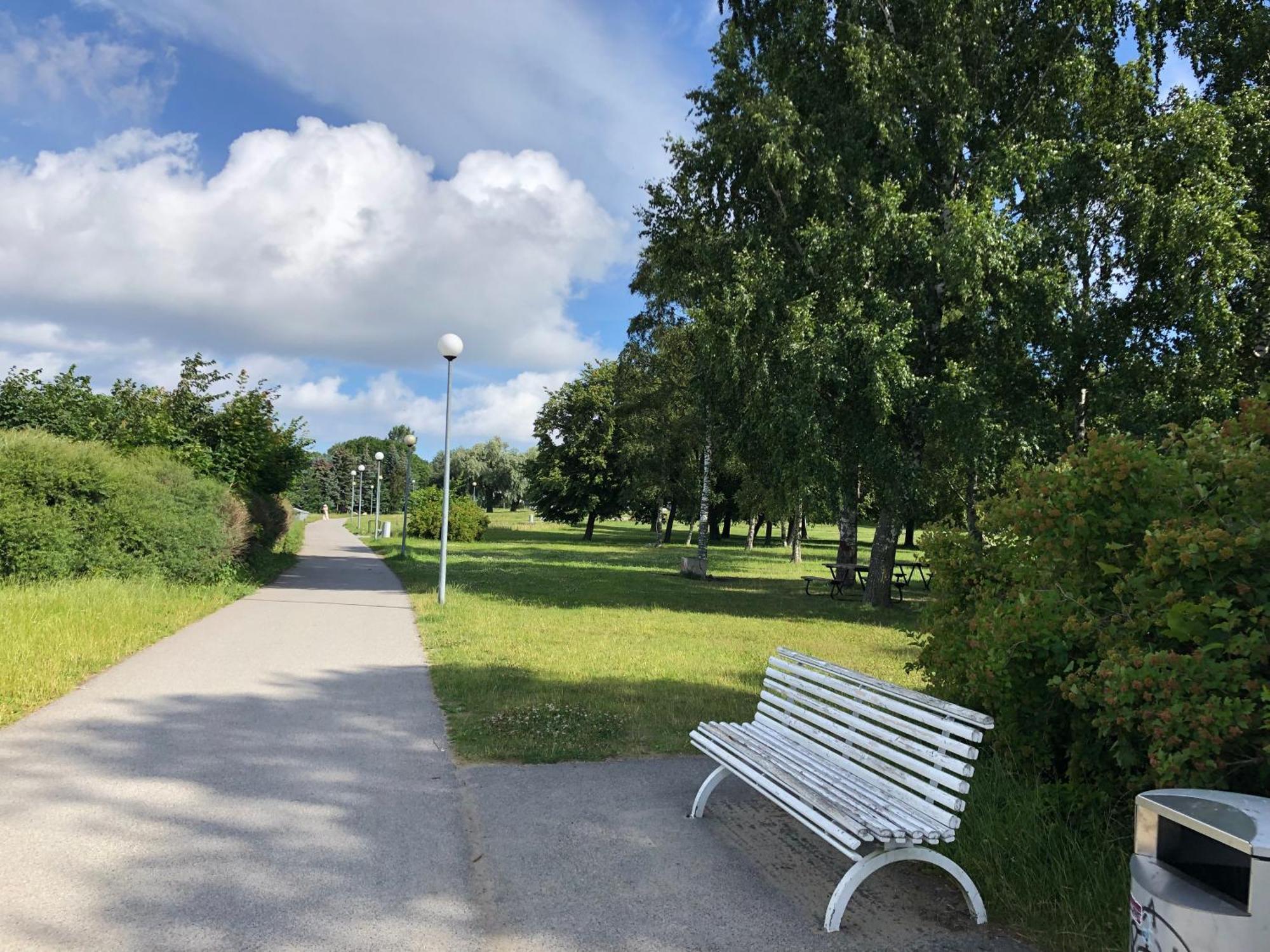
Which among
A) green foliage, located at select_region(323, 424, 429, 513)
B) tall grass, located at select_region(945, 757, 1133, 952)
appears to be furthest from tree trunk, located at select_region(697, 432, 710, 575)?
green foliage, located at select_region(323, 424, 429, 513)

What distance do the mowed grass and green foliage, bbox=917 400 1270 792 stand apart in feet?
4.51

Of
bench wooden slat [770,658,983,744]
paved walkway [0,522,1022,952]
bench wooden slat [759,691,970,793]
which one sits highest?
bench wooden slat [770,658,983,744]

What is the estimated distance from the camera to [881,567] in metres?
16.3

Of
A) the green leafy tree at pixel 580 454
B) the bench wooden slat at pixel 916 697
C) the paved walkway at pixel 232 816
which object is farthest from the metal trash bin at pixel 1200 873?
the green leafy tree at pixel 580 454

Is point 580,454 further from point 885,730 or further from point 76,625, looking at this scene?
point 885,730

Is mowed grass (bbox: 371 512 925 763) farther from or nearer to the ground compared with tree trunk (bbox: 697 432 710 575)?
nearer to the ground

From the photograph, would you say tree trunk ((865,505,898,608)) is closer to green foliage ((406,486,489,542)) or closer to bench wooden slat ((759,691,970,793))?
bench wooden slat ((759,691,970,793))

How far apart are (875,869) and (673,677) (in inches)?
199

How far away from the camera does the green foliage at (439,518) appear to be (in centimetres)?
3925

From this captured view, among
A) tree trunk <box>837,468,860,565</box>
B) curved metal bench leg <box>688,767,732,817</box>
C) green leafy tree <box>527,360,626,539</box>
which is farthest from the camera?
green leafy tree <box>527,360,626,539</box>

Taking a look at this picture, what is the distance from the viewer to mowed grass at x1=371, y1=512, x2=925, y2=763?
6.12 metres

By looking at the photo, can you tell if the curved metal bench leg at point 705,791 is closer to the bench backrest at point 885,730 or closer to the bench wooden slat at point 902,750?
the bench backrest at point 885,730

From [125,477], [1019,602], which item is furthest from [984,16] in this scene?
[125,477]

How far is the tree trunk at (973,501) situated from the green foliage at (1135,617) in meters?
0.37
